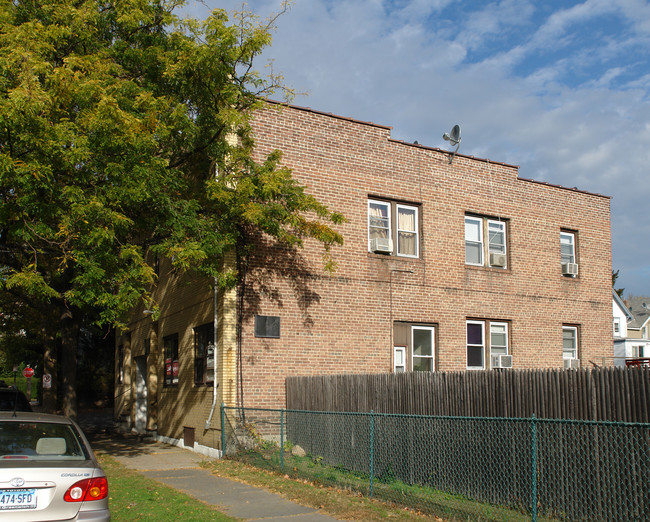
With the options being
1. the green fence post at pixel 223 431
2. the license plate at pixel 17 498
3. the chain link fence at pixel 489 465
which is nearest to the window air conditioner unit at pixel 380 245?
the chain link fence at pixel 489 465

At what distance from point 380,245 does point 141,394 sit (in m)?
11.0

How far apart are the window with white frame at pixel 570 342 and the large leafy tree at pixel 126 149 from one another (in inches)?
332

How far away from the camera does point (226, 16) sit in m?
13.1

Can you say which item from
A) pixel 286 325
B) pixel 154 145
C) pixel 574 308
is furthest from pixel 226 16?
pixel 574 308

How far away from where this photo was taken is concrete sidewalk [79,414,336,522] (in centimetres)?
934

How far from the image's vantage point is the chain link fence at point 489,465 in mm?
7816

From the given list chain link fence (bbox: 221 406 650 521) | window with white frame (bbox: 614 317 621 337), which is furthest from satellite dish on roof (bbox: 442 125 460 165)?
window with white frame (bbox: 614 317 621 337)

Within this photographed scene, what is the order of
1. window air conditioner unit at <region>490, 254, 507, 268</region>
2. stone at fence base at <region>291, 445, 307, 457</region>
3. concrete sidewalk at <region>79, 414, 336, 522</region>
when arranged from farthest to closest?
1. window air conditioner unit at <region>490, 254, 507, 268</region>
2. stone at fence base at <region>291, 445, 307, 457</region>
3. concrete sidewalk at <region>79, 414, 336, 522</region>

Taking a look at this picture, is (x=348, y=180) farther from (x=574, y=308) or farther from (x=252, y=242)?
(x=574, y=308)

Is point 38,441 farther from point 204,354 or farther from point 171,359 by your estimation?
point 171,359

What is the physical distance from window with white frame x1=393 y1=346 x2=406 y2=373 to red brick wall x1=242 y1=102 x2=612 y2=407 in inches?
13.8

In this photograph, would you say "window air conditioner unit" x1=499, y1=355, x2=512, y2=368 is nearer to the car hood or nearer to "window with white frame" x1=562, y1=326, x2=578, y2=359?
"window with white frame" x1=562, y1=326, x2=578, y2=359

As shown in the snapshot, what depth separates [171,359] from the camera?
18750 mm

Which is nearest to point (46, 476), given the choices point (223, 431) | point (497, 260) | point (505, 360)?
point (223, 431)
